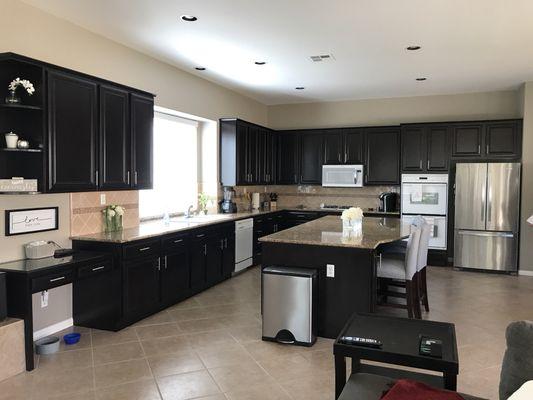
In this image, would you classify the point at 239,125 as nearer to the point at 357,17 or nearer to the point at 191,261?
the point at 191,261

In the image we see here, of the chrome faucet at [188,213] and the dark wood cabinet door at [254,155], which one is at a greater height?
the dark wood cabinet door at [254,155]

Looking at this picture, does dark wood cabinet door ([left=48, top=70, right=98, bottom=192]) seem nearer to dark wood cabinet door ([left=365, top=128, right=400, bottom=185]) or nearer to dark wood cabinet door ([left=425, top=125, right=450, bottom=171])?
dark wood cabinet door ([left=365, top=128, right=400, bottom=185])

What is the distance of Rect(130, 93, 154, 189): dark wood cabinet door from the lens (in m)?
4.50

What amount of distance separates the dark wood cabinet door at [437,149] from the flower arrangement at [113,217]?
5.03 metres

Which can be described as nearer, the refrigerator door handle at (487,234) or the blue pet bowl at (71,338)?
the blue pet bowl at (71,338)

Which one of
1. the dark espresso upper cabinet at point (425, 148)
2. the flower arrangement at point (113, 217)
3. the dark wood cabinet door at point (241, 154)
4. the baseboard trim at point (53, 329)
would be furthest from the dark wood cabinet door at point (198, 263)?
the dark espresso upper cabinet at point (425, 148)

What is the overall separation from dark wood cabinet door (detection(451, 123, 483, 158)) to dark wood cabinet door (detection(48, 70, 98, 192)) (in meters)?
5.60

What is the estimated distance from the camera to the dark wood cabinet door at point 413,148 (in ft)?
23.7

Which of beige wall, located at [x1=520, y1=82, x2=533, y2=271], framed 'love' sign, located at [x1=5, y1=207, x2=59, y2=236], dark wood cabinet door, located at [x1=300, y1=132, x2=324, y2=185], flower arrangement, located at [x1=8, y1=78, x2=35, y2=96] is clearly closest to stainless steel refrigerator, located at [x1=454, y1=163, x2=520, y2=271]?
beige wall, located at [x1=520, y1=82, x2=533, y2=271]

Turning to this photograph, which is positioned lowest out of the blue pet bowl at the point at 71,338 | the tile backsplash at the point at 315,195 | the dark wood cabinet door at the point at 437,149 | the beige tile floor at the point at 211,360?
the beige tile floor at the point at 211,360

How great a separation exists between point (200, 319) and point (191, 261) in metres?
0.87

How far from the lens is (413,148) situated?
23.9 ft

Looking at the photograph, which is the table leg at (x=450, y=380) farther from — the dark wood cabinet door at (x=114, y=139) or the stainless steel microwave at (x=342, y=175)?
the stainless steel microwave at (x=342, y=175)

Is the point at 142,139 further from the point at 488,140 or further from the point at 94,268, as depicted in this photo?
the point at 488,140
